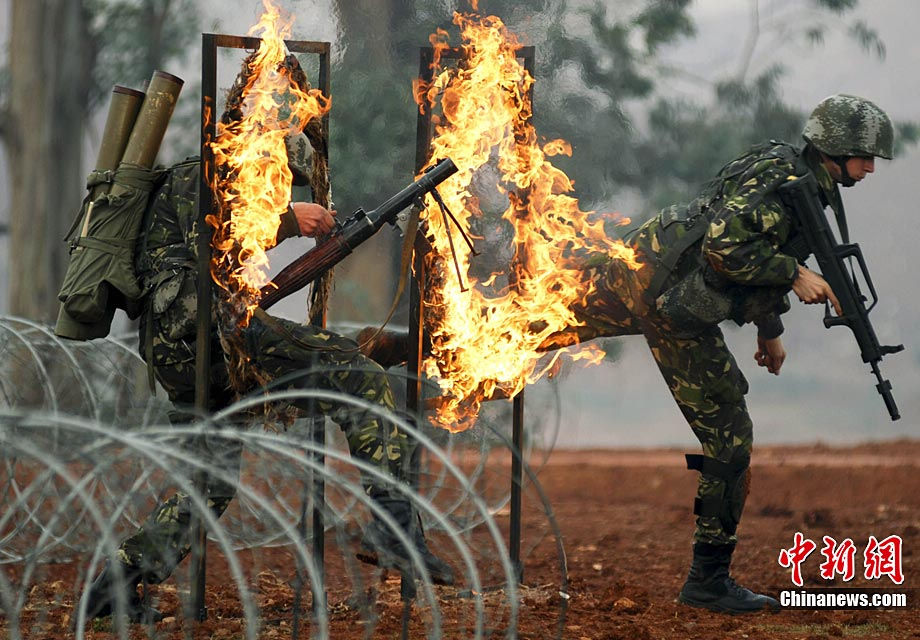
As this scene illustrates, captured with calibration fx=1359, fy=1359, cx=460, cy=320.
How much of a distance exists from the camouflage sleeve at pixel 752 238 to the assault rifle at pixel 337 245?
1.44 m

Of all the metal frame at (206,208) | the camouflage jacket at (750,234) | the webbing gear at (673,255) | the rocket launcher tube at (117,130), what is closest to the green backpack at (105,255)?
the rocket launcher tube at (117,130)

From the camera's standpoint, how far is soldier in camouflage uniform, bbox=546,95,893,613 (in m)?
6.61

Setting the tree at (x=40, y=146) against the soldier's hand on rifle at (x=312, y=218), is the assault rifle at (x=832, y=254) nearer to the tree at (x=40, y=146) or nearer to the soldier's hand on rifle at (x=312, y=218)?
the soldier's hand on rifle at (x=312, y=218)

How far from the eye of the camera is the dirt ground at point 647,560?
22.0 feet

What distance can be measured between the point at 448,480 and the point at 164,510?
6549mm

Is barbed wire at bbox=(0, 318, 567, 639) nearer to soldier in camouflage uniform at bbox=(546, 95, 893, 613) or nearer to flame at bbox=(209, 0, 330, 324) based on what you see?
flame at bbox=(209, 0, 330, 324)

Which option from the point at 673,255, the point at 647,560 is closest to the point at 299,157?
the point at 673,255

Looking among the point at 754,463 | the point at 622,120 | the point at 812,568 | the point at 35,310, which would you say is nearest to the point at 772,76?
the point at 622,120

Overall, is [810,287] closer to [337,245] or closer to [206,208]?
[337,245]

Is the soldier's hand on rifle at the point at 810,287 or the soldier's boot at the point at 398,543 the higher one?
the soldier's hand on rifle at the point at 810,287

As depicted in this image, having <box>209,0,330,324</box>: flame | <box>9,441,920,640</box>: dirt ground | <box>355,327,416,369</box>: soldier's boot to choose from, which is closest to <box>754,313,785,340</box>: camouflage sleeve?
<box>9,441,920,640</box>: dirt ground

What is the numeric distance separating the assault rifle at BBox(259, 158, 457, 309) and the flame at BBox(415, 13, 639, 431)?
267 mm

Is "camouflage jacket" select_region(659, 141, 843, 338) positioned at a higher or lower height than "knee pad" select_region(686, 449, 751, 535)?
higher

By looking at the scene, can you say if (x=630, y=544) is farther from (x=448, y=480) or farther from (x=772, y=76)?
(x=772, y=76)
